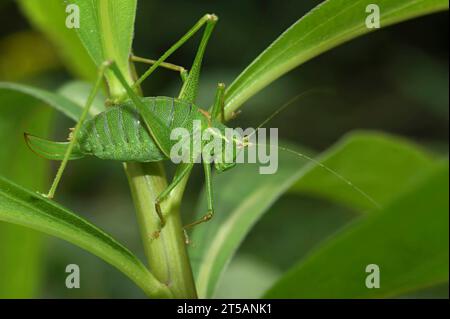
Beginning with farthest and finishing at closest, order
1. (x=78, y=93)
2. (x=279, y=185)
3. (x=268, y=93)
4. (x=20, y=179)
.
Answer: (x=268, y=93)
(x=20, y=179)
(x=279, y=185)
(x=78, y=93)

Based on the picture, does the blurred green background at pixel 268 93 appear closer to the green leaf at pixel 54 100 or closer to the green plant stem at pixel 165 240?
the green leaf at pixel 54 100

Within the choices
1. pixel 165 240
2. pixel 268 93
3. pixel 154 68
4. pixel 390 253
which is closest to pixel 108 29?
pixel 154 68

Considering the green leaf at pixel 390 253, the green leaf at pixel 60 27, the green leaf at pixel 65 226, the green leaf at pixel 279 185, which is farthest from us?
the green leaf at pixel 60 27

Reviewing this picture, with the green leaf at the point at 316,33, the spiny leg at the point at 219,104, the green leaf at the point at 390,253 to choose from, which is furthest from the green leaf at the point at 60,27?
the green leaf at the point at 390,253

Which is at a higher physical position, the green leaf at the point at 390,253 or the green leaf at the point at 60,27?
the green leaf at the point at 60,27

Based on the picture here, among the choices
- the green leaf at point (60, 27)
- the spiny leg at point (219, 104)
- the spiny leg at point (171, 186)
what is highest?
the green leaf at point (60, 27)

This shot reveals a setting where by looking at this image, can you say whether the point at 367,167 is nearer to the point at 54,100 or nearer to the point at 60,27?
the point at 54,100

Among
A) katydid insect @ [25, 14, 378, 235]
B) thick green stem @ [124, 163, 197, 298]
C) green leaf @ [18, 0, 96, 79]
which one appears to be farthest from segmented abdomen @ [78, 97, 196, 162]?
green leaf @ [18, 0, 96, 79]
